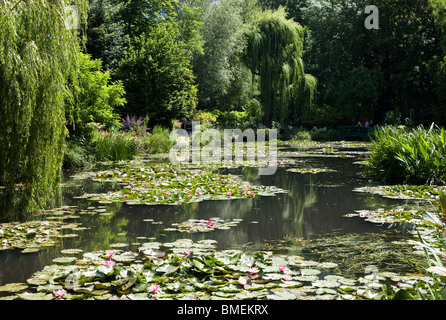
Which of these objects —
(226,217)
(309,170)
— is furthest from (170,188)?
(309,170)

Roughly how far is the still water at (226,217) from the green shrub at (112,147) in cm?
409

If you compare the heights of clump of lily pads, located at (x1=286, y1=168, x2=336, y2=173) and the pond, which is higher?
clump of lily pads, located at (x1=286, y1=168, x2=336, y2=173)

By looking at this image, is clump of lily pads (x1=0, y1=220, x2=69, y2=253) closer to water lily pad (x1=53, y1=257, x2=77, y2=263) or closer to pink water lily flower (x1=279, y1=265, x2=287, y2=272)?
water lily pad (x1=53, y1=257, x2=77, y2=263)

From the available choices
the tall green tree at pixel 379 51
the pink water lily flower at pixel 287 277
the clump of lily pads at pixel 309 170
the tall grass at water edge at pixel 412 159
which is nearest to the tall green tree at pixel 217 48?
the tall green tree at pixel 379 51

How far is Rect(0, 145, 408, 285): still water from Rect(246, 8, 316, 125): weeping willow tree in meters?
17.9

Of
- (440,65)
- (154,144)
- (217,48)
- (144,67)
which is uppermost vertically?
(217,48)

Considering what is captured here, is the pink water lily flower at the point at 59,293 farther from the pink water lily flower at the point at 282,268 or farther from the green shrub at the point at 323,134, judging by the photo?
the green shrub at the point at 323,134

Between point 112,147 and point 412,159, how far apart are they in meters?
8.11

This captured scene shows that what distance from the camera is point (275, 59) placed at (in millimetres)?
25828

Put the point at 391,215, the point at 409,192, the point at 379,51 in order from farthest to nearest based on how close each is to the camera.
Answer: the point at 379,51
the point at 409,192
the point at 391,215

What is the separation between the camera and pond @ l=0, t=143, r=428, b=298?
13.1 ft

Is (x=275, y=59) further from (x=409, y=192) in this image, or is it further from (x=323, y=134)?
(x=409, y=192)

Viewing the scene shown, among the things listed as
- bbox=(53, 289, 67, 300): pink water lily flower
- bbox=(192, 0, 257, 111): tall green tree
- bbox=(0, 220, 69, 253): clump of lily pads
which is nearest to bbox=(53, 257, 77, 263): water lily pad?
bbox=(0, 220, 69, 253): clump of lily pads

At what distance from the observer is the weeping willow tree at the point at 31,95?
4855mm
